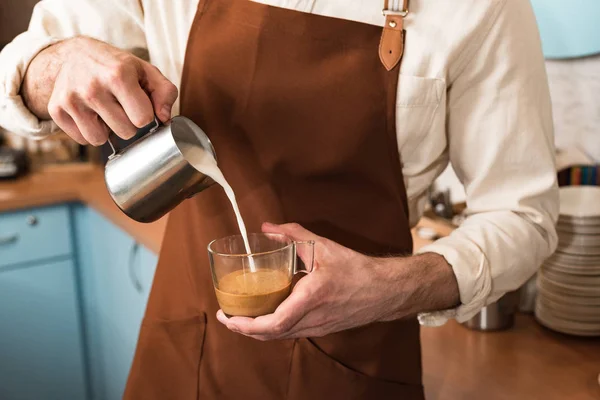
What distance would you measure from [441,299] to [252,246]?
0.29m

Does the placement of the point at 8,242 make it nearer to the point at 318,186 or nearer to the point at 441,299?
the point at 318,186

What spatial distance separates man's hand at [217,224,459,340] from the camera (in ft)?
2.54

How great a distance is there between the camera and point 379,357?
104 centimetres

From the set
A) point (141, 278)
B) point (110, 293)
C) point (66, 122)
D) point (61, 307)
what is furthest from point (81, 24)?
point (61, 307)

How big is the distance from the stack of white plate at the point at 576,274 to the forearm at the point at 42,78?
3.06ft

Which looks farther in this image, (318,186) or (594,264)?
(594,264)

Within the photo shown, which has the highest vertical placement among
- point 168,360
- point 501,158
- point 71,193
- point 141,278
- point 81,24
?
point 81,24

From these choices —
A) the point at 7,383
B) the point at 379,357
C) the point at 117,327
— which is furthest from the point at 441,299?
the point at 7,383

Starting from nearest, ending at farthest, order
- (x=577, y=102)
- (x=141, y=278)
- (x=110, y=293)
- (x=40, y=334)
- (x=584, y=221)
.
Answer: (x=584, y=221) → (x=577, y=102) → (x=141, y=278) → (x=110, y=293) → (x=40, y=334)

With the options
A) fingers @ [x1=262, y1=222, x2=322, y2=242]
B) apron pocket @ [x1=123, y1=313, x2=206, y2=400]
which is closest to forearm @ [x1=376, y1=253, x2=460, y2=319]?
fingers @ [x1=262, y1=222, x2=322, y2=242]

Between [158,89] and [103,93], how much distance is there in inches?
2.8

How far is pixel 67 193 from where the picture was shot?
2365mm

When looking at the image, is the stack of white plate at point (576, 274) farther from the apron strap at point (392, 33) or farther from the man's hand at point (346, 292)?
the apron strap at point (392, 33)

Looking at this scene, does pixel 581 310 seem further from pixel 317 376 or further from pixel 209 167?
pixel 209 167
